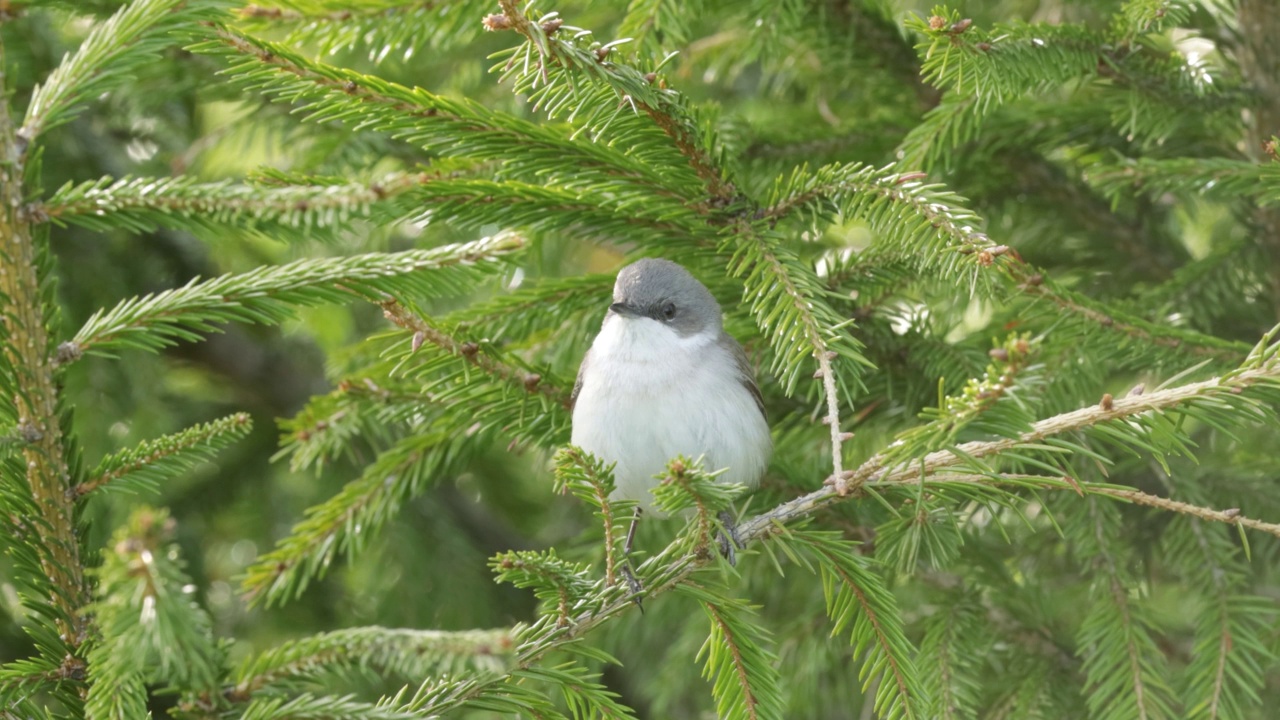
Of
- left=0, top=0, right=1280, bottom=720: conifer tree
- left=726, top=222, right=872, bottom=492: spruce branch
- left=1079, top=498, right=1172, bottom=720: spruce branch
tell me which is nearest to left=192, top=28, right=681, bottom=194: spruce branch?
left=0, top=0, right=1280, bottom=720: conifer tree

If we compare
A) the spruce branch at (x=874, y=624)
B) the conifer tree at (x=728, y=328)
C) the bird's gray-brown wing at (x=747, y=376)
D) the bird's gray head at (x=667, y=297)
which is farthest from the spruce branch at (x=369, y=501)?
the spruce branch at (x=874, y=624)

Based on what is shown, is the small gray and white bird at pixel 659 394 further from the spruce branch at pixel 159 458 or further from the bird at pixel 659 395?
the spruce branch at pixel 159 458

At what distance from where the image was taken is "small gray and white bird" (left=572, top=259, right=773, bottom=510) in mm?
→ 3244

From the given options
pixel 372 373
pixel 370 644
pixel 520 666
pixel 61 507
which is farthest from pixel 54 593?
pixel 372 373

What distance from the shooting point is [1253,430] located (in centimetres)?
390

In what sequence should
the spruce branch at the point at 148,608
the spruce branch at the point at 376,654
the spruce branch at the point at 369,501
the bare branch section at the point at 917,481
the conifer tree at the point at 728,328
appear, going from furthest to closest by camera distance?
the spruce branch at the point at 369,501, the conifer tree at the point at 728,328, the bare branch section at the point at 917,481, the spruce branch at the point at 376,654, the spruce branch at the point at 148,608

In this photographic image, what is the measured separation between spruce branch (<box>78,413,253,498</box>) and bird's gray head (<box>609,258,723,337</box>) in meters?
1.32

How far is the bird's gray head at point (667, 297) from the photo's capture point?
3.38 m

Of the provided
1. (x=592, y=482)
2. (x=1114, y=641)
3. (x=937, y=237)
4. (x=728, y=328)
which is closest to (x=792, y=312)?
(x=937, y=237)

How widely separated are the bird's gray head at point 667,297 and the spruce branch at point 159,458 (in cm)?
132

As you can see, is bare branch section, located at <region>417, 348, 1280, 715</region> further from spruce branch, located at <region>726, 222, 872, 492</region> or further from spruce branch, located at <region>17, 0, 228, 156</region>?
spruce branch, located at <region>17, 0, 228, 156</region>

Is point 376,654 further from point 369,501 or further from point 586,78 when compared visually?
point 369,501

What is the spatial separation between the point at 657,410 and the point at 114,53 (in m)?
1.83

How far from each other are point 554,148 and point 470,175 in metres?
0.76
